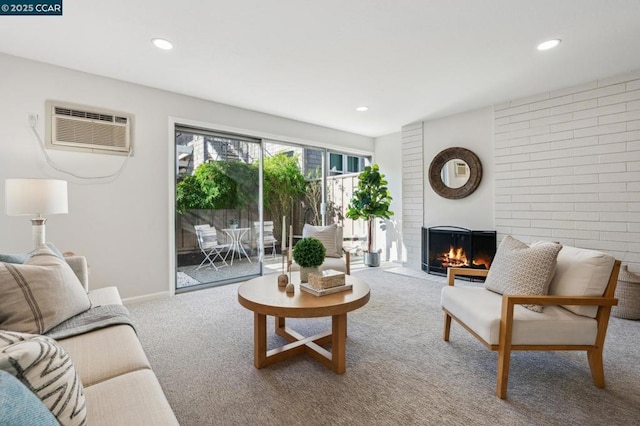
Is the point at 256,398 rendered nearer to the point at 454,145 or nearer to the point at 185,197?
the point at 185,197

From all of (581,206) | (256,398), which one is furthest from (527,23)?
(256,398)

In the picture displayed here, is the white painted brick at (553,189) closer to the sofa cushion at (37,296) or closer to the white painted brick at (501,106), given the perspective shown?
the white painted brick at (501,106)

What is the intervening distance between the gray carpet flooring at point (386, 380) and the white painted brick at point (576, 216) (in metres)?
1.17

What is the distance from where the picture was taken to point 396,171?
5719 millimetres

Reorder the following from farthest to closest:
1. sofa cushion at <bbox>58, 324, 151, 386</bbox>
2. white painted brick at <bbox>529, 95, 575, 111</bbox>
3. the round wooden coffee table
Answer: white painted brick at <bbox>529, 95, 575, 111</bbox> < the round wooden coffee table < sofa cushion at <bbox>58, 324, 151, 386</bbox>

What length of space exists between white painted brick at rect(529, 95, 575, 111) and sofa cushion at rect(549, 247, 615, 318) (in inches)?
102

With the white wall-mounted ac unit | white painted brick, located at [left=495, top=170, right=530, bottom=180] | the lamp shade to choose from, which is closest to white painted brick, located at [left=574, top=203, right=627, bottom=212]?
white painted brick, located at [left=495, top=170, right=530, bottom=180]

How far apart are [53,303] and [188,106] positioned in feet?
9.45

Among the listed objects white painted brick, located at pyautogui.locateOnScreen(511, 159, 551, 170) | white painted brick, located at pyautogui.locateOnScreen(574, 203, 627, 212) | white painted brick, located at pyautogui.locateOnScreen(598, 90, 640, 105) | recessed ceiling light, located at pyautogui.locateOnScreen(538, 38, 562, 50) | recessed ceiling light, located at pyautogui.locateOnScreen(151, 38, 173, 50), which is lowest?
white painted brick, located at pyautogui.locateOnScreen(574, 203, 627, 212)

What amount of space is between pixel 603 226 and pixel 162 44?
4.84m

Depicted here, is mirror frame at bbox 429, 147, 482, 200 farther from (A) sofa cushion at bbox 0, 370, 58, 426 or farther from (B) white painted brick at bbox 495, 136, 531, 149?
(A) sofa cushion at bbox 0, 370, 58, 426

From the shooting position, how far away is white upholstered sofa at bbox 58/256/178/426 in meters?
0.97

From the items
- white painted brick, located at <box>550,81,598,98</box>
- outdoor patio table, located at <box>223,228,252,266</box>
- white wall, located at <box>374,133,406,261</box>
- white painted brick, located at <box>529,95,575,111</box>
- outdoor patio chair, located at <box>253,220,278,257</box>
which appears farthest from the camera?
white wall, located at <box>374,133,406,261</box>

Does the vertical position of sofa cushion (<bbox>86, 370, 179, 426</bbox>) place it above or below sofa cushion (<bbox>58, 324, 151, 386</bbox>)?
below
